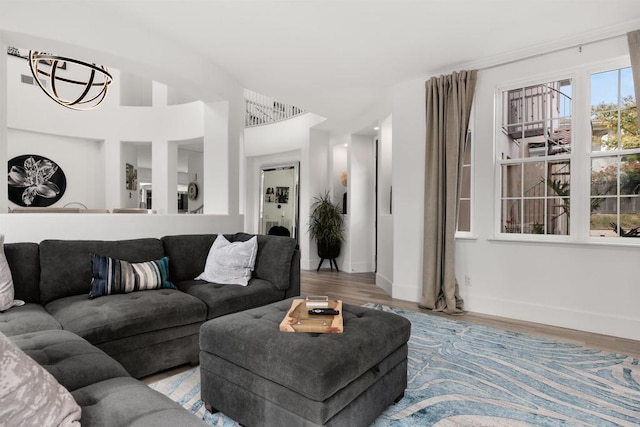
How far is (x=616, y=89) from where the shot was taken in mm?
3152

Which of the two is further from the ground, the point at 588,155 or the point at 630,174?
the point at 588,155

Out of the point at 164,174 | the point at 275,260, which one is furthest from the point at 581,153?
the point at 164,174

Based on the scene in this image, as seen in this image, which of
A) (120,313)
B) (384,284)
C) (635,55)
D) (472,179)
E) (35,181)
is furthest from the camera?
(35,181)

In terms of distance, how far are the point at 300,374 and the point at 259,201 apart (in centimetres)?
636

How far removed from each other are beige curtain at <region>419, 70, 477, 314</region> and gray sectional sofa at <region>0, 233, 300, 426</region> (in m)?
1.58

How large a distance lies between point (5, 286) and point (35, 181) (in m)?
4.55

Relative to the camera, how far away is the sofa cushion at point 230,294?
2.51 meters

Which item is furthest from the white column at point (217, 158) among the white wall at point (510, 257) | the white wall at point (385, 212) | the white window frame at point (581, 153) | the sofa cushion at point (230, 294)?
the white window frame at point (581, 153)

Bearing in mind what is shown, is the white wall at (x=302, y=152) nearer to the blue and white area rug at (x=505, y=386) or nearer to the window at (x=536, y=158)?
the window at (x=536, y=158)

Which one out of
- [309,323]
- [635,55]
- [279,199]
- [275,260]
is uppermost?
[635,55]

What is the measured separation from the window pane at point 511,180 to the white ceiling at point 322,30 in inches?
43.8

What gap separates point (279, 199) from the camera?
7273mm

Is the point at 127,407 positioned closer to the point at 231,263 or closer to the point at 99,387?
the point at 99,387

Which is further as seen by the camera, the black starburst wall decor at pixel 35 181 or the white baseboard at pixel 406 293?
the black starburst wall decor at pixel 35 181
